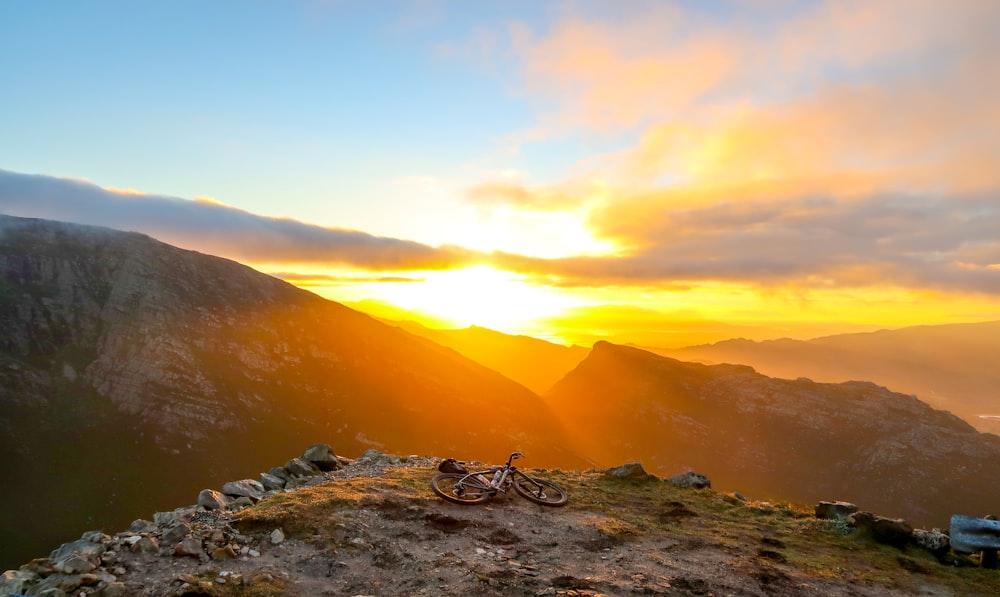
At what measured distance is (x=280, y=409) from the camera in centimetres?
11994

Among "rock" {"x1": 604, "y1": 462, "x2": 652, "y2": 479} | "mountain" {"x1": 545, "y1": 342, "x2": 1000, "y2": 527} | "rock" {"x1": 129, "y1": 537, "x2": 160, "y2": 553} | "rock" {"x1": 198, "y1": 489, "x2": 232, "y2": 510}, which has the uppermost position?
"rock" {"x1": 129, "y1": 537, "x2": 160, "y2": 553}

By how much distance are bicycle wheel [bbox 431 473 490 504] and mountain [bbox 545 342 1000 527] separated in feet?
374

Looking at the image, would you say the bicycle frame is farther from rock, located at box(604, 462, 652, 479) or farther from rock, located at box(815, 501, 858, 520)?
rock, located at box(815, 501, 858, 520)

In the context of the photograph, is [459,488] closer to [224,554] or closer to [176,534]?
[224,554]

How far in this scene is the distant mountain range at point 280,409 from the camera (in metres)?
95.0

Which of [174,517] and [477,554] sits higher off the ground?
[477,554]

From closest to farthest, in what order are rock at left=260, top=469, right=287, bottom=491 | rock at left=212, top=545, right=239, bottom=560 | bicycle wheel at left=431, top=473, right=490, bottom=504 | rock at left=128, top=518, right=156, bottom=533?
rock at left=212, top=545, right=239, bottom=560
rock at left=128, top=518, right=156, bottom=533
bicycle wheel at left=431, top=473, right=490, bottom=504
rock at left=260, top=469, right=287, bottom=491

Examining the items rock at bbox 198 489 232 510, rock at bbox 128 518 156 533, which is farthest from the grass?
rock at bbox 128 518 156 533

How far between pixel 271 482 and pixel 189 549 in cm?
799

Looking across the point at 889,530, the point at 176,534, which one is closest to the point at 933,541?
→ the point at 889,530

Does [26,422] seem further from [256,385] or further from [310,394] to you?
[310,394]

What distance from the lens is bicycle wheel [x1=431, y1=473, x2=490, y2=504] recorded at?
16.9m

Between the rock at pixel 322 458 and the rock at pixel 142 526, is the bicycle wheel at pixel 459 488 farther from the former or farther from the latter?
the rock at pixel 142 526

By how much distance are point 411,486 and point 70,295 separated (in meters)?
151
